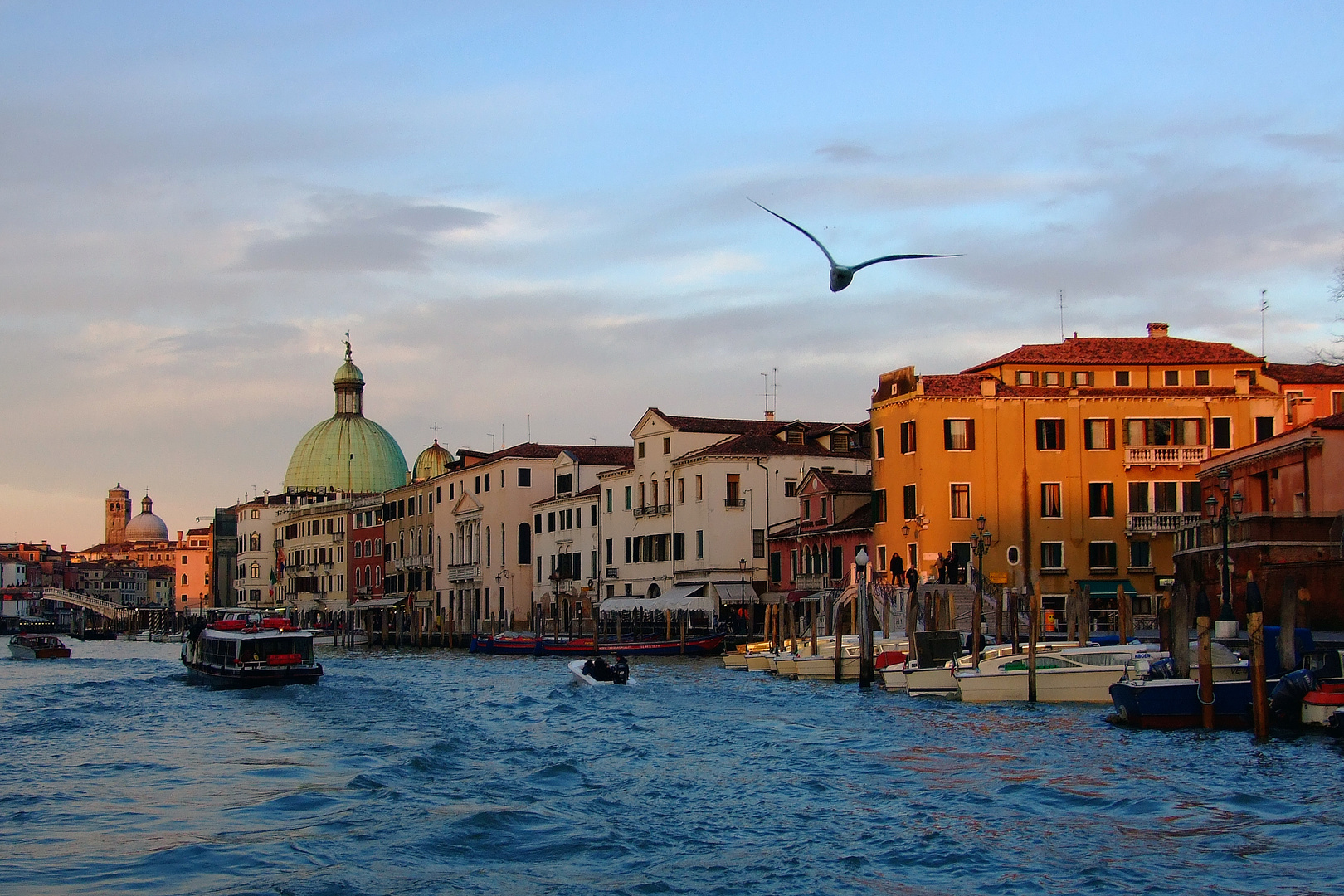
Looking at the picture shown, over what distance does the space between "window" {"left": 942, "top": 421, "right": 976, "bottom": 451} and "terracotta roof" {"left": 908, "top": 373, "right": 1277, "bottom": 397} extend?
32.2 inches

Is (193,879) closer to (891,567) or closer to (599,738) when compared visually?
(599,738)

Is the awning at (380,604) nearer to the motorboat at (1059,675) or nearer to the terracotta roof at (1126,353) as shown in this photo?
the terracotta roof at (1126,353)

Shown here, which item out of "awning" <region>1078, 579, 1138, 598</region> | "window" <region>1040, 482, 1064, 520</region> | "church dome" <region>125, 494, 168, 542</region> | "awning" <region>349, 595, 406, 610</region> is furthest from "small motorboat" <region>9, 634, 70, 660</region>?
"church dome" <region>125, 494, 168, 542</region>

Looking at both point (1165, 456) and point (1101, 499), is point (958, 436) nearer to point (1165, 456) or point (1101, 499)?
point (1101, 499)

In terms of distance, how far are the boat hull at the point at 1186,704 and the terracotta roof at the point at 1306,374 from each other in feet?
91.5

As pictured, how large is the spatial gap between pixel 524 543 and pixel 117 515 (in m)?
143

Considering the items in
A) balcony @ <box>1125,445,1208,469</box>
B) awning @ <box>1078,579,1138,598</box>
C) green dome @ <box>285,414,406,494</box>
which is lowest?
awning @ <box>1078,579,1138,598</box>

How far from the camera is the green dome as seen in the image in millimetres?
108812

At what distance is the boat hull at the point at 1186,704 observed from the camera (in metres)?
20.6

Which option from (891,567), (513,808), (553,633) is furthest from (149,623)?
(513,808)

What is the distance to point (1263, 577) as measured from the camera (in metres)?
31.5

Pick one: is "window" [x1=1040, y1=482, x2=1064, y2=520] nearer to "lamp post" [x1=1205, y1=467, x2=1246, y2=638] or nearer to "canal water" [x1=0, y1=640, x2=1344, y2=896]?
"lamp post" [x1=1205, y1=467, x2=1246, y2=638]

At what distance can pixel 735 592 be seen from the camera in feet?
179

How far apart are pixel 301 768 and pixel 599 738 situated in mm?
4986
